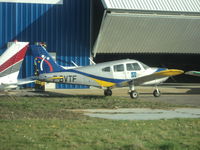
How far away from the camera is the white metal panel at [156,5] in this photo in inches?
1157

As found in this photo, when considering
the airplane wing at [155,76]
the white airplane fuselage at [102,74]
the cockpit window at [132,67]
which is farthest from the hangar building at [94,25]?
the airplane wing at [155,76]

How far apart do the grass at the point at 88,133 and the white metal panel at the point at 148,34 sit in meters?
17.5

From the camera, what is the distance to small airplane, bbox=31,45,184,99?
2227cm

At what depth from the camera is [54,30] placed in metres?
31.8

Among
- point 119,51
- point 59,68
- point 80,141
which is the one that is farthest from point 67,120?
point 119,51

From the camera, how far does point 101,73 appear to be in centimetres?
2255

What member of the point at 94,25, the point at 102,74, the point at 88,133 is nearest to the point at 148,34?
the point at 94,25

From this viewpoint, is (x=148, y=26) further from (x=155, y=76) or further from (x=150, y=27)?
(x=155, y=76)

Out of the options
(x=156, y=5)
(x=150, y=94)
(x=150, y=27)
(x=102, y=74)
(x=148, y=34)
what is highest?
(x=156, y=5)

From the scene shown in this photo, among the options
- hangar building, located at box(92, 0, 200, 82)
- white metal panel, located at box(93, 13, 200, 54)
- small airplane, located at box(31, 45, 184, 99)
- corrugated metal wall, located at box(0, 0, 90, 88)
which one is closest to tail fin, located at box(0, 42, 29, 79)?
small airplane, located at box(31, 45, 184, 99)

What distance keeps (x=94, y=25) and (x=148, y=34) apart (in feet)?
14.5

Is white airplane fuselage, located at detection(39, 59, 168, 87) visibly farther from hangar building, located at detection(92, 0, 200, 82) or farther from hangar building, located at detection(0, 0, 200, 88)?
hangar building, located at detection(0, 0, 200, 88)

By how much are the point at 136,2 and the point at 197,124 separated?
19.3 metres

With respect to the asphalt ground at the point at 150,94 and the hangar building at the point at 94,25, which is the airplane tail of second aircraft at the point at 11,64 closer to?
the asphalt ground at the point at 150,94
